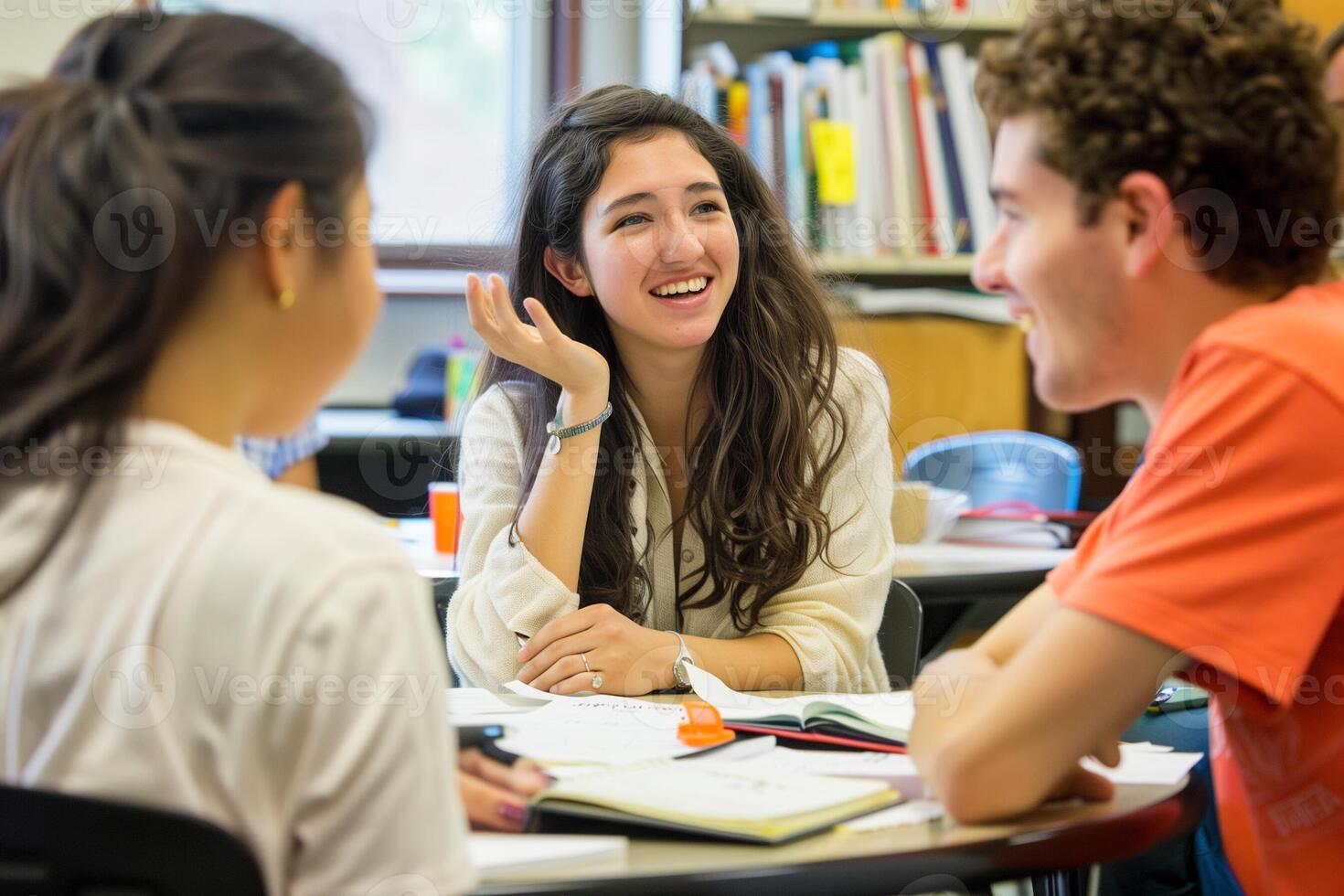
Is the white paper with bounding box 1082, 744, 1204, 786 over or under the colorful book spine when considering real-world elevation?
under

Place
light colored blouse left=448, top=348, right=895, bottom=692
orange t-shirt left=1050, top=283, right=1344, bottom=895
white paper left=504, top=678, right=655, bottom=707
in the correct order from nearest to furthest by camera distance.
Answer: orange t-shirt left=1050, top=283, right=1344, bottom=895 < white paper left=504, top=678, right=655, bottom=707 < light colored blouse left=448, top=348, right=895, bottom=692

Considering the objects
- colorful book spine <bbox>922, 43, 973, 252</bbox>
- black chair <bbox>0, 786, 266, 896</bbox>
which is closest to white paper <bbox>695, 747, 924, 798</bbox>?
black chair <bbox>0, 786, 266, 896</bbox>

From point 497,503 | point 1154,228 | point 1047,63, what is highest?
point 1047,63

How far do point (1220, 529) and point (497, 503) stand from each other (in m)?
1.10

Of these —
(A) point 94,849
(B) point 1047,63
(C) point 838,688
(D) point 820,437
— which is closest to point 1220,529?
(B) point 1047,63

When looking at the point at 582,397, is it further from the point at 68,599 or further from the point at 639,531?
the point at 68,599

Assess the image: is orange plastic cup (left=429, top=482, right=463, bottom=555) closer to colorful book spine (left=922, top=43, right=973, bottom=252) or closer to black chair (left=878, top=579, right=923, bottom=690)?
black chair (left=878, top=579, right=923, bottom=690)

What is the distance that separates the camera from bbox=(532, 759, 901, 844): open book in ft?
2.91

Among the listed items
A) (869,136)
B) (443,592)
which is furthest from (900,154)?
(443,592)

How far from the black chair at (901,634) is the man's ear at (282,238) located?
116 cm

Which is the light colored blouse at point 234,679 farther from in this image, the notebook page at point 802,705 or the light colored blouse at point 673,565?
the light colored blouse at point 673,565

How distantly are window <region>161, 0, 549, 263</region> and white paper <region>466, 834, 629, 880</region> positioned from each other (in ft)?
9.88

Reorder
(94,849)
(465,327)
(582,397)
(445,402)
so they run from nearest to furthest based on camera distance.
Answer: (94,849) < (582,397) < (445,402) < (465,327)

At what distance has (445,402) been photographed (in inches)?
139
